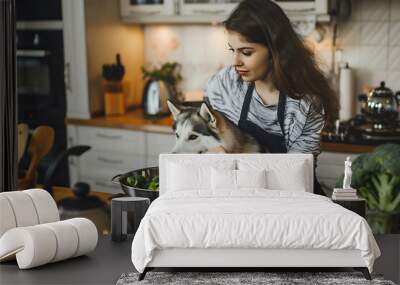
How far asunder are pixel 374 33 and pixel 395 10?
0.84ft

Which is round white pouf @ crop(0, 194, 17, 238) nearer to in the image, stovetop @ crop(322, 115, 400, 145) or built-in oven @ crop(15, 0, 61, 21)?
built-in oven @ crop(15, 0, 61, 21)

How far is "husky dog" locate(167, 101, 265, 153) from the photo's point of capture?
667 cm

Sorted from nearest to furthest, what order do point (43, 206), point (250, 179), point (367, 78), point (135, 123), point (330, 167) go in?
point (43, 206) < point (250, 179) < point (330, 167) < point (367, 78) < point (135, 123)

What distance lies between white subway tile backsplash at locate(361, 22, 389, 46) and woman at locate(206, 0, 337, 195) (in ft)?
1.63

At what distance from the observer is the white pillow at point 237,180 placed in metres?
5.54

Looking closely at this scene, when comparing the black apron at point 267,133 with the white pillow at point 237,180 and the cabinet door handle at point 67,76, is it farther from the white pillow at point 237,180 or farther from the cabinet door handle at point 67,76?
the cabinet door handle at point 67,76

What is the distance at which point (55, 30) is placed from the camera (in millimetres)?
7078

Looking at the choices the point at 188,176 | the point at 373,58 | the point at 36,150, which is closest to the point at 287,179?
the point at 188,176

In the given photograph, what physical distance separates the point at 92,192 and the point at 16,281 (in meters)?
2.37

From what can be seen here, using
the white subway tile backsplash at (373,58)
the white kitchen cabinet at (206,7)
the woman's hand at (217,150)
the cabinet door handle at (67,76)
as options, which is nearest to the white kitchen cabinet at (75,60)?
the cabinet door handle at (67,76)

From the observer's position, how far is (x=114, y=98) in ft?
23.5

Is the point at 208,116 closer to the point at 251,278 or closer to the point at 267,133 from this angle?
the point at 267,133

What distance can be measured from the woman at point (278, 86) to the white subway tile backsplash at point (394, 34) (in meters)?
0.66

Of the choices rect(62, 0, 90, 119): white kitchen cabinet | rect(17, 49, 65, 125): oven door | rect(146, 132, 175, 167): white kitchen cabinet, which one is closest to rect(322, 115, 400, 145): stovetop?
rect(146, 132, 175, 167): white kitchen cabinet
